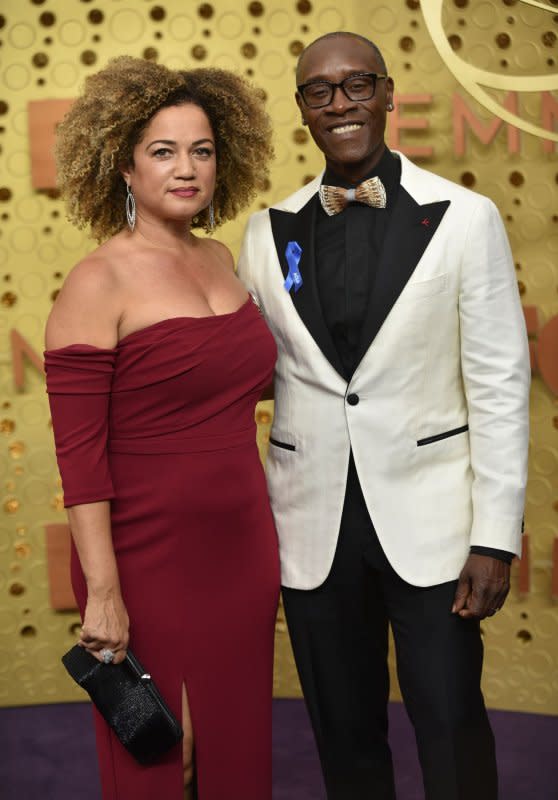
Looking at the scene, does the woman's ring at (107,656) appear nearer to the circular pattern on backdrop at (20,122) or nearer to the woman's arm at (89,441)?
the woman's arm at (89,441)

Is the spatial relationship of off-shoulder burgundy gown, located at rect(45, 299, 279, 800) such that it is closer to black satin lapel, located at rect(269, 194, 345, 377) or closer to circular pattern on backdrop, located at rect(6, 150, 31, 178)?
black satin lapel, located at rect(269, 194, 345, 377)

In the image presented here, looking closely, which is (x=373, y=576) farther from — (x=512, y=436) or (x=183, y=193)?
(x=183, y=193)

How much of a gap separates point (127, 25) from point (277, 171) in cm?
75

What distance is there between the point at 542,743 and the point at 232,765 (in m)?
1.61

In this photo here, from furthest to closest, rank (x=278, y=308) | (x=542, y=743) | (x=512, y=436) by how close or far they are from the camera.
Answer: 1. (x=542, y=743)
2. (x=278, y=308)
3. (x=512, y=436)

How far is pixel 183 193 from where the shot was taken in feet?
7.73

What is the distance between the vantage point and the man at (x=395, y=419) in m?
2.31

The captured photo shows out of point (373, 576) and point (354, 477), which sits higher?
point (354, 477)

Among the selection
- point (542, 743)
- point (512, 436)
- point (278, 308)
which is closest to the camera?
point (512, 436)

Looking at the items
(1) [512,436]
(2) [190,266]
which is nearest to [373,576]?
(1) [512,436]

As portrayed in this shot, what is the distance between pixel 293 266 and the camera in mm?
2443

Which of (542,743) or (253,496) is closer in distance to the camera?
(253,496)

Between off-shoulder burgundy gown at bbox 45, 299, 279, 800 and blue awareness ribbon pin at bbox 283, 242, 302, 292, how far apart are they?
0.38ft

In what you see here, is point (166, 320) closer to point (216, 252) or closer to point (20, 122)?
point (216, 252)
